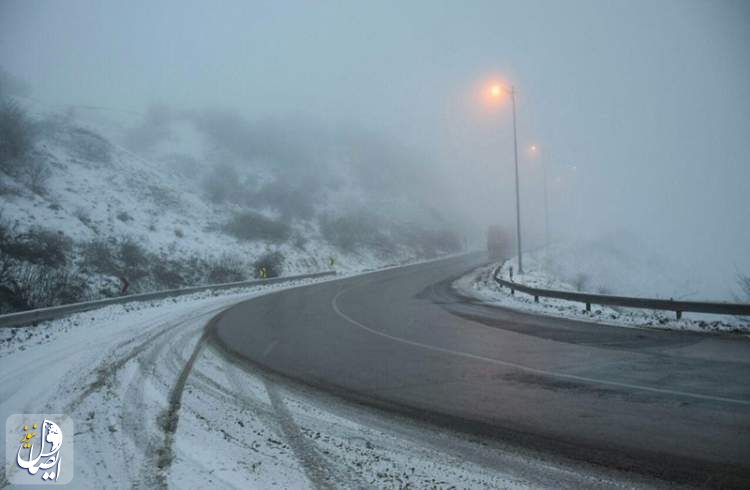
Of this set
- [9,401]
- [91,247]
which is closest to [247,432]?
[9,401]

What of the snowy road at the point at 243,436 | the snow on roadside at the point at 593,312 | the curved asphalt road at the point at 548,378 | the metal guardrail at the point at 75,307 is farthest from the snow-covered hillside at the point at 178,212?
the snow on roadside at the point at 593,312

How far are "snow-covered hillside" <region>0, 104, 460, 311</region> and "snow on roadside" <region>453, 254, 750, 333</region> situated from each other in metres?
16.2

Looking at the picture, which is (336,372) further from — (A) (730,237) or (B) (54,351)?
(A) (730,237)

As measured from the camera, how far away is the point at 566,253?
1652 inches

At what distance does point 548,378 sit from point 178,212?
3570 cm

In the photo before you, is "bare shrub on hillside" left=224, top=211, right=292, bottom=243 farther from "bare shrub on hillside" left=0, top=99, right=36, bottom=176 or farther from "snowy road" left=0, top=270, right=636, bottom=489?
"snowy road" left=0, top=270, right=636, bottom=489

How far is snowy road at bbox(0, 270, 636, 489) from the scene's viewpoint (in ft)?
12.4

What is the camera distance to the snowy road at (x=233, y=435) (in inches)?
149

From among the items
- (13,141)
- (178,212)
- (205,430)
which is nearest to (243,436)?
(205,430)

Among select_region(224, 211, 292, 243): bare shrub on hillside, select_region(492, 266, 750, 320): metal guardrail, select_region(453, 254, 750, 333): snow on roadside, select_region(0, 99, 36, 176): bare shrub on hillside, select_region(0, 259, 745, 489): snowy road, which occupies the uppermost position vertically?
select_region(0, 99, 36, 176): bare shrub on hillside

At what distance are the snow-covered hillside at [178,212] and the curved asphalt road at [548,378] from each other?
12.6 metres

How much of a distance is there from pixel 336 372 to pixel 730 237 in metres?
74.3

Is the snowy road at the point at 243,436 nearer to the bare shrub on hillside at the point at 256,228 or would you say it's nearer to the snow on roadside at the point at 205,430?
the snow on roadside at the point at 205,430

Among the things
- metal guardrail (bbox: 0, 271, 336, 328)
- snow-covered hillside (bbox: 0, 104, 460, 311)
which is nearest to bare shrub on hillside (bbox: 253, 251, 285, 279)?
snow-covered hillside (bbox: 0, 104, 460, 311)
